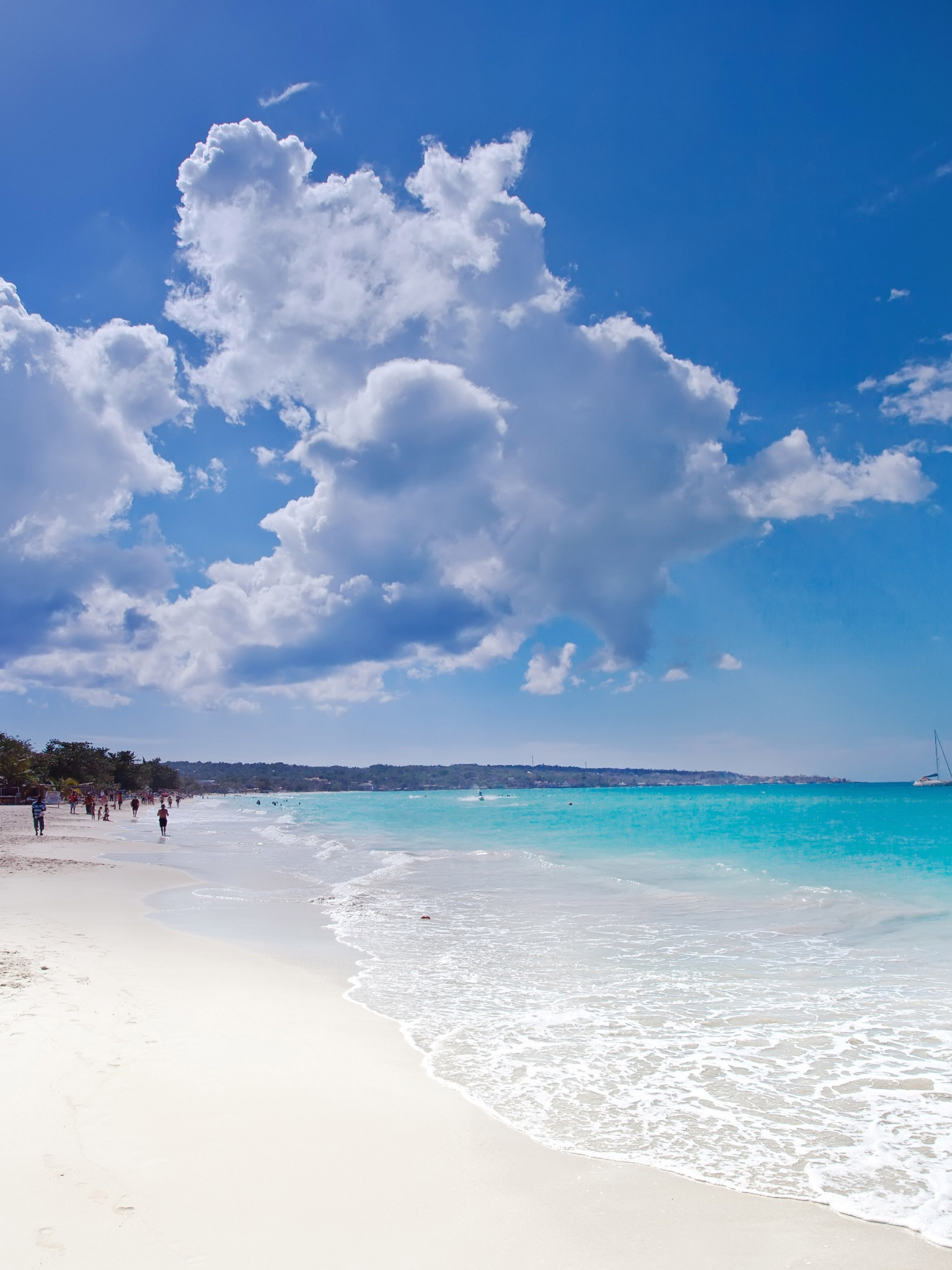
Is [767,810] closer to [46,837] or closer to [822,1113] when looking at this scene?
[46,837]

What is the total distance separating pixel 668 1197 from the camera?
16.2 feet

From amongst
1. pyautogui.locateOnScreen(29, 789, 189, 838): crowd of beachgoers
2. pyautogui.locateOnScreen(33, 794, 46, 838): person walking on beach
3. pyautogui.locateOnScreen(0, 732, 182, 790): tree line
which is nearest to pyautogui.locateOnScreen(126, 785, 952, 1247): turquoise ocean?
pyautogui.locateOnScreen(33, 794, 46, 838): person walking on beach

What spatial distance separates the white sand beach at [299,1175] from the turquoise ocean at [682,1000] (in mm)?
451

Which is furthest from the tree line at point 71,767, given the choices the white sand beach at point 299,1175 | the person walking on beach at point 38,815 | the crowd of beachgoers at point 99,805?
the white sand beach at point 299,1175

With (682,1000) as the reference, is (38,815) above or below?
below

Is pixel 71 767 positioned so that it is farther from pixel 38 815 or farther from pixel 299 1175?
pixel 299 1175

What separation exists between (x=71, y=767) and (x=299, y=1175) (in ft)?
332

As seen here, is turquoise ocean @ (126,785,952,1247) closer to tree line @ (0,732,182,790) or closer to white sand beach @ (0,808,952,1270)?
white sand beach @ (0,808,952,1270)

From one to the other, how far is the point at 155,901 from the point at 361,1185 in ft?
50.2

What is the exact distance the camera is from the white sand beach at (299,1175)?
4.12 metres

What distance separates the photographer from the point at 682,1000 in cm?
993

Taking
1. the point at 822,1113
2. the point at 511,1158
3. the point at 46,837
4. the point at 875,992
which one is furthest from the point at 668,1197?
the point at 46,837

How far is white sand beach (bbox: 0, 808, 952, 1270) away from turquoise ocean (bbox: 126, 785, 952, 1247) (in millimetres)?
451

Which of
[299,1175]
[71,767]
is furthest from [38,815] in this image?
[71,767]
